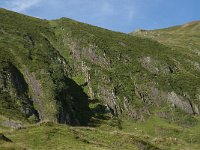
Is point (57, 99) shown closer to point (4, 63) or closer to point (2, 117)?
point (4, 63)

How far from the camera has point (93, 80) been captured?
107312 millimetres

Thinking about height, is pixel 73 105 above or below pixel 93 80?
below

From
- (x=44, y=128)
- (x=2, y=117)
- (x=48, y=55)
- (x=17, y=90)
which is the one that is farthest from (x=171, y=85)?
(x=44, y=128)

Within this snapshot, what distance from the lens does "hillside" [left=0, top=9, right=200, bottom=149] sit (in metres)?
87.3

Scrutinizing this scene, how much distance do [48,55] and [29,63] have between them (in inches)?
390

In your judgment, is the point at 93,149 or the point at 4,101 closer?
the point at 93,149

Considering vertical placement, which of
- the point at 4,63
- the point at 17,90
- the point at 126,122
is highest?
the point at 4,63

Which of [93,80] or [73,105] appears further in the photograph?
[93,80]

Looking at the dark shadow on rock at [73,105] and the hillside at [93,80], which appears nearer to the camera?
the hillside at [93,80]

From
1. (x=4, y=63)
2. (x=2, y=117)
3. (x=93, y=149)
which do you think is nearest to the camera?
(x=93, y=149)

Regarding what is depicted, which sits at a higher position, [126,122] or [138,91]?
[138,91]

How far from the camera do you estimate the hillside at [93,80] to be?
3438 inches

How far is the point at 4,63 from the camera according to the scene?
3676 inches

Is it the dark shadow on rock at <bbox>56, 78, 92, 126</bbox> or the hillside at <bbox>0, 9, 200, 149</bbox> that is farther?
the dark shadow on rock at <bbox>56, 78, 92, 126</bbox>
